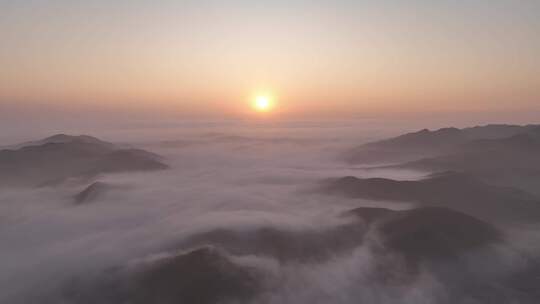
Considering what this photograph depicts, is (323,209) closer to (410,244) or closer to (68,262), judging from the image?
(410,244)

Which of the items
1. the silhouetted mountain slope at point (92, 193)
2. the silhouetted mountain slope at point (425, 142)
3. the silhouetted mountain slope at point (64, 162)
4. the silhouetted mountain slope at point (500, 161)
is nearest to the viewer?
the silhouetted mountain slope at point (92, 193)

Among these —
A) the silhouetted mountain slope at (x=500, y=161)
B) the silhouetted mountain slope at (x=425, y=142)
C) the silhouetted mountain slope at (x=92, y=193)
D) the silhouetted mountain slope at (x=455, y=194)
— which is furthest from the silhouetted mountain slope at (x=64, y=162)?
the silhouetted mountain slope at (x=500, y=161)

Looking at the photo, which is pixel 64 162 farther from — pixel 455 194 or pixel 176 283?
pixel 455 194

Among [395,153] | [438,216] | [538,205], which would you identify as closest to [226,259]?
[438,216]

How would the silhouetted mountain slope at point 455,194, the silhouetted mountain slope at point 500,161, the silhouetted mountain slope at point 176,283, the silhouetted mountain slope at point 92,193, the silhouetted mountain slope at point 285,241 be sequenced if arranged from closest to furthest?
the silhouetted mountain slope at point 176,283 → the silhouetted mountain slope at point 285,241 → the silhouetted mountain slope at point 455,194 → the silhouetted mountain slope at point 92,193 → the silhouetted mountain slope at point 500,161

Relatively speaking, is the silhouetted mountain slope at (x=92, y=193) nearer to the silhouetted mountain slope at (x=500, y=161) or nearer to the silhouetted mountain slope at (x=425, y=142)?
the silhouetted mountain slope at (x=500, y=161)

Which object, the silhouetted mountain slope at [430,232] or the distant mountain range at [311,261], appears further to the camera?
the silhouetted mountain slope at [430,232]
